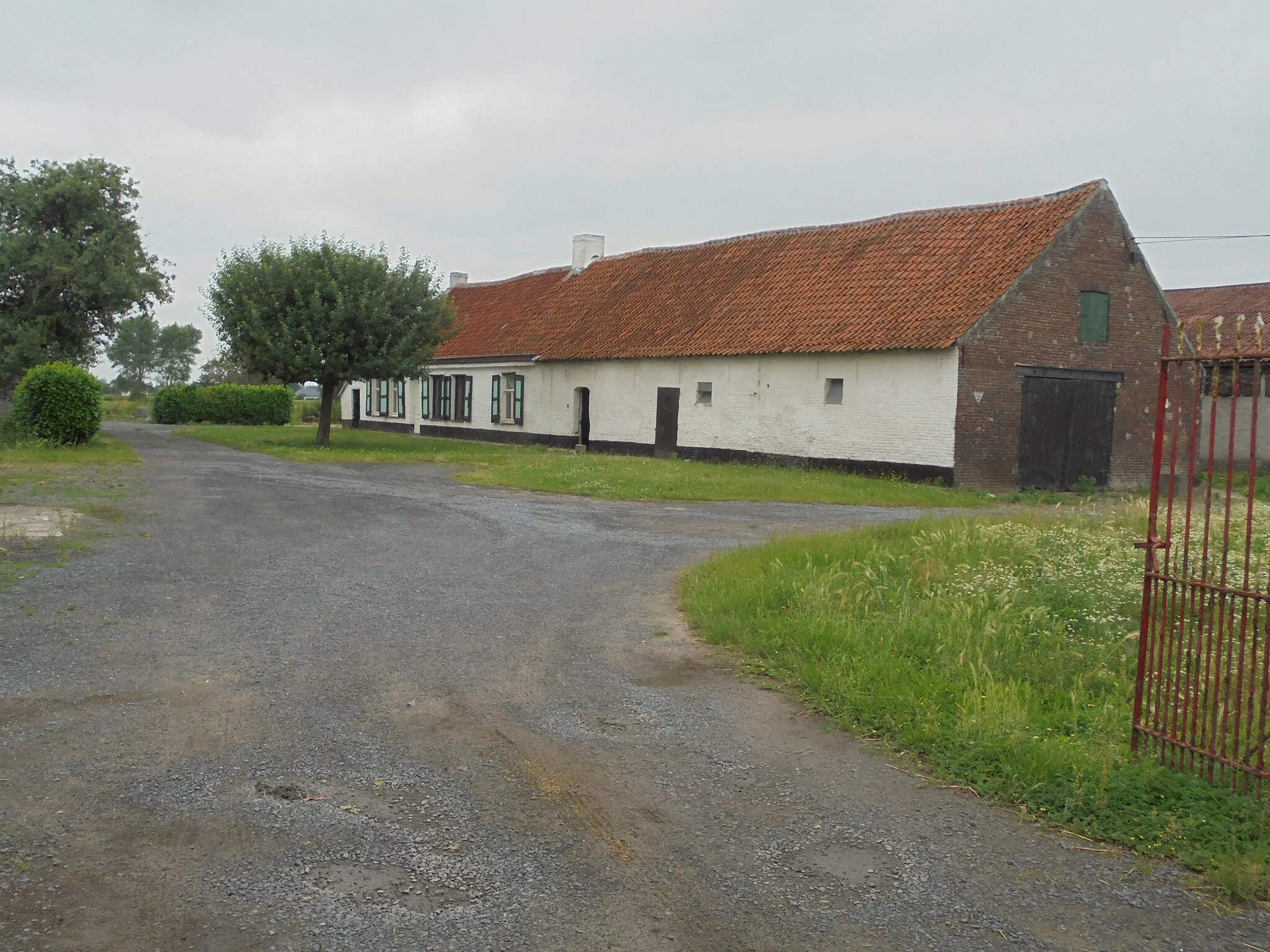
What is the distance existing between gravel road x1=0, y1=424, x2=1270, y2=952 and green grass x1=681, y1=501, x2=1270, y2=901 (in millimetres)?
274

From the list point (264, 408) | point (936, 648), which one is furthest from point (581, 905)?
point (264, 408)

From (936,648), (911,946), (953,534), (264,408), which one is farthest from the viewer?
(264,408)

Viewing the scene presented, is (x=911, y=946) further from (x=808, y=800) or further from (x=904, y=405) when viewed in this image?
(x=904, y=405)

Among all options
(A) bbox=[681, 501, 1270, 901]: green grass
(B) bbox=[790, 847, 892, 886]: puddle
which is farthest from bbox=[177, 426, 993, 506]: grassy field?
(B) bbox=[790, 847, 892, 886]: puddle

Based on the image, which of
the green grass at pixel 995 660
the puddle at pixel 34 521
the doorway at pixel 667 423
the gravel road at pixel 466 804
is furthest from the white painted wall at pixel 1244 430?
the puddle at pixel 34 521

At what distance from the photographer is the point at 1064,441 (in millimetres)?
22734

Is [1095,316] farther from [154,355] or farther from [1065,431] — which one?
[154,355]

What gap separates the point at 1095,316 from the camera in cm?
2286

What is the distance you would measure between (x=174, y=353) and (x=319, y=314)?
121m

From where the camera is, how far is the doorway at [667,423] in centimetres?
2825

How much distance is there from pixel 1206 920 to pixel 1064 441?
2029 centimetres

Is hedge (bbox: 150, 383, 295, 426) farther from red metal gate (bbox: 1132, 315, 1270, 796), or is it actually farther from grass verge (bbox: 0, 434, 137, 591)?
red metal gate (bbox: 1132, 315, 1270, 796)

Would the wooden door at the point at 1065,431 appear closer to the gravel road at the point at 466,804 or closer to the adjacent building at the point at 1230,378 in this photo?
the adjacent building at the point at 1230,378

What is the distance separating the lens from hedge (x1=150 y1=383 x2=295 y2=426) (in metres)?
52.6
